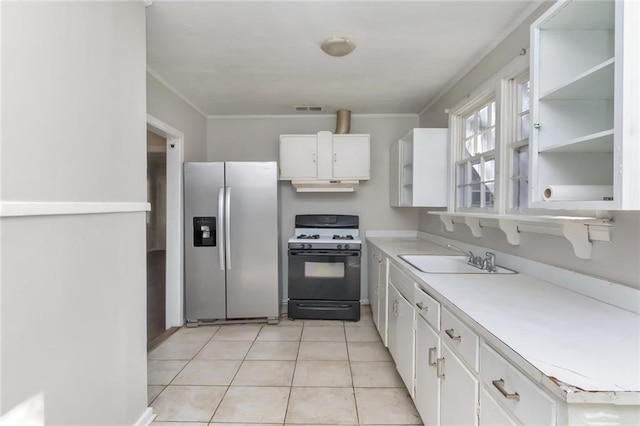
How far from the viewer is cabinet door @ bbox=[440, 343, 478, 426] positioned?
1.21 metres

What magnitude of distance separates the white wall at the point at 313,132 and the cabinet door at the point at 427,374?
2245 mm

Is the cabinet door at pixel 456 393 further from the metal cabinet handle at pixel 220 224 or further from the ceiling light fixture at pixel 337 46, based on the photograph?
the metal cabinet handle at pixel 220 224

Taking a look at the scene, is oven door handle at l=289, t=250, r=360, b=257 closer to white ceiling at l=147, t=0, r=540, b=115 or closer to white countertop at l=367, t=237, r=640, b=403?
white ceiling at l=147, t=0, r=540, b=115

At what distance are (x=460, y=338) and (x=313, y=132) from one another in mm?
3230

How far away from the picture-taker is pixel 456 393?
4.40 feet

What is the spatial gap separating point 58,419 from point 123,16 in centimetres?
183

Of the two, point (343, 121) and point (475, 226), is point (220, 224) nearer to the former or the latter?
point (343, 121)

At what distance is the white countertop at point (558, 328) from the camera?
2.57 ft

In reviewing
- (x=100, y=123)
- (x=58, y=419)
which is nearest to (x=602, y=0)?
(x=100, y=123)

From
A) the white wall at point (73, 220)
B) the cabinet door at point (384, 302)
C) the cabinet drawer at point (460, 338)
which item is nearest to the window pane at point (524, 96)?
the cabinet drawer at point (460, 338)

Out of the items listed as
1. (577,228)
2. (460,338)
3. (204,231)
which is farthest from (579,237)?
(204,231)

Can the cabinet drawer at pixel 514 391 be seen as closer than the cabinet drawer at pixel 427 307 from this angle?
Yes

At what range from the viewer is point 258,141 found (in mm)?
4078

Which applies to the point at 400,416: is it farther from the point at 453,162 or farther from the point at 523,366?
the point at 453,162
